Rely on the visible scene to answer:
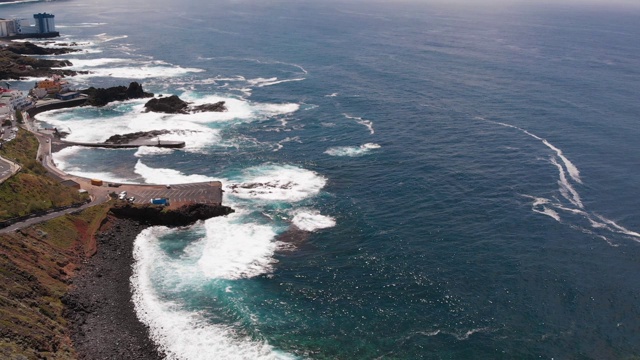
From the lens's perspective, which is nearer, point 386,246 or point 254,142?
point 386,246

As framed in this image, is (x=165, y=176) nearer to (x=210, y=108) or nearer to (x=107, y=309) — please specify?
(x=107, y=309)

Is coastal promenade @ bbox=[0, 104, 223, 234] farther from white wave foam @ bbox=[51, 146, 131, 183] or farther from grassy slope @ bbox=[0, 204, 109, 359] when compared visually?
grassy slope @ bbox=[0, 204, 109, 359]

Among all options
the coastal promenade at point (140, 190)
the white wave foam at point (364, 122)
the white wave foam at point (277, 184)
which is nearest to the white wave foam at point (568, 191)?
the white wave foam at point (277, 184)

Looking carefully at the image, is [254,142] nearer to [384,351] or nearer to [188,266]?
[188,266]

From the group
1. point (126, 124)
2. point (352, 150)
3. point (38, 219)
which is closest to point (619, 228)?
point (352, 150)

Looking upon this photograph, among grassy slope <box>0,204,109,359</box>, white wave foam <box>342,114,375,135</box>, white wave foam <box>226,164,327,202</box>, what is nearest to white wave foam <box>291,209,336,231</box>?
white wave foam <box>226,164,327,202</box>

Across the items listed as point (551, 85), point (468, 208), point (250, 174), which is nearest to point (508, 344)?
point (468, 208)
